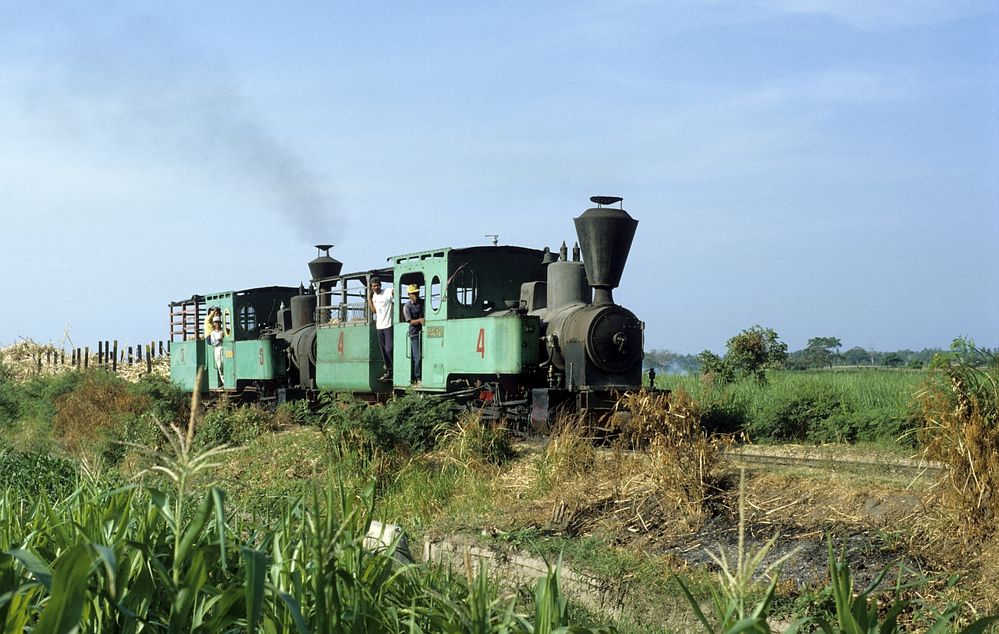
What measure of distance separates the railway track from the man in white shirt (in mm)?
6849

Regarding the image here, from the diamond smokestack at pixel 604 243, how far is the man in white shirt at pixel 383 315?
13.1 ft

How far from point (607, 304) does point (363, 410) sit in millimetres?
3816

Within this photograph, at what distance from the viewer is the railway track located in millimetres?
9508

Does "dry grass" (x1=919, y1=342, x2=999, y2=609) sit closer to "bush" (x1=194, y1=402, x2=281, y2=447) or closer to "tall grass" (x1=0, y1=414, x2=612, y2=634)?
"tall grass" (x1=0, y1=414, x2=612, y2=634)

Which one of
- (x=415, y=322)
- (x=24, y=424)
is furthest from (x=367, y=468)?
(x=24, y=424)

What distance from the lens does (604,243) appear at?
13.8m

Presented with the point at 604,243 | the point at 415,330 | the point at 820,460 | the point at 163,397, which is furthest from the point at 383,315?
the point at 820,460

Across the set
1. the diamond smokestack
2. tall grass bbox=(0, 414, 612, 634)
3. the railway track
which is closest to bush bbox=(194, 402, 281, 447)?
the diamond smokestack

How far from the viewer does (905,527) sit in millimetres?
7270

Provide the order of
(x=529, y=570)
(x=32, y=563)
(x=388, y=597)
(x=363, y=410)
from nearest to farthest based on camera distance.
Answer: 1. (x=32, y=563)
2. (x=388, y=597)
3. (x=529, y=570)
4. (x=363, y=410)

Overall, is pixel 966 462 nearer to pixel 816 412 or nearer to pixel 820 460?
pixel 820 460

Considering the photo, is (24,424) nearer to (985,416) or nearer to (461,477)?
(461,477)

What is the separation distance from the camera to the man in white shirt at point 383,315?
16.7 meters

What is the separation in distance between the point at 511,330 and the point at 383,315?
3.35 meters
